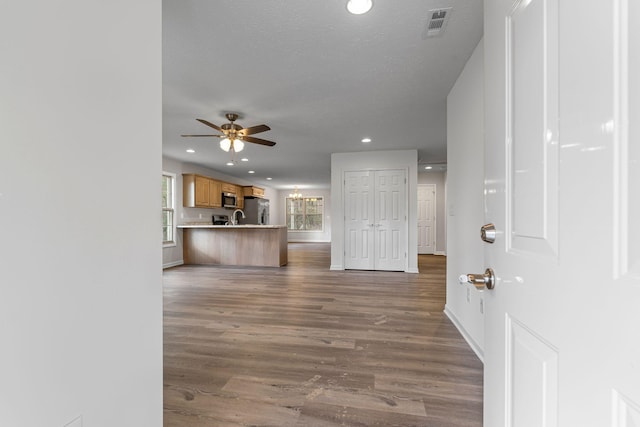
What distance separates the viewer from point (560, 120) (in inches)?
20.1

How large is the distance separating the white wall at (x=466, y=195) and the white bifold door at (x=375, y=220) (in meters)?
2.39

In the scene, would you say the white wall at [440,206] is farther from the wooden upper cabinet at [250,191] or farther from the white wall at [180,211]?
the white wall at [180,211]

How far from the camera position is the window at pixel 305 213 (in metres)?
12.0

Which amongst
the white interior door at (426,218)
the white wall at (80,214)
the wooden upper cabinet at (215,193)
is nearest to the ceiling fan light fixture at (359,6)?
the white wall at (80,214)

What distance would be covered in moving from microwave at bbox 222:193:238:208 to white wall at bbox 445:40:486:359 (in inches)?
242

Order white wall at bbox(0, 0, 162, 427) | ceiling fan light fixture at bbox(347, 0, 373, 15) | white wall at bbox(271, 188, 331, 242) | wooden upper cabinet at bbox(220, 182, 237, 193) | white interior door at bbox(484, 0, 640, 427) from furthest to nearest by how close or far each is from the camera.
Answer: white wall at bbox(271, 188, 331, 242)
wooden upper cabinet at bbox(220, 182, 237, 193)
ceiling fan light fixture at bbox(347, 0, 373, 15)
white wall at bbox(0, 0, 162, 427)
white interior door at bbox(484, 0, 640, 427)

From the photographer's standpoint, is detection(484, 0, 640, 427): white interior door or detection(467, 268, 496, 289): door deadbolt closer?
detection(484, 0, 640, 427): white interior door

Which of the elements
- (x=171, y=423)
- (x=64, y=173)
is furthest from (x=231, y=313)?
(x=64, y=173)

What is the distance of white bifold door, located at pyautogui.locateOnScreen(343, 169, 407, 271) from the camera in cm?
535

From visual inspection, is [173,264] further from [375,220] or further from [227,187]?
[375,220]

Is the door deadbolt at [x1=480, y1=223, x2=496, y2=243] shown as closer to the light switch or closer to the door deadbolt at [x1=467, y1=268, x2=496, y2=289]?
the door deadbolt at [x1=467, y1=268, x2=496, y2=289]

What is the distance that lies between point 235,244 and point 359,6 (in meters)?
5.34

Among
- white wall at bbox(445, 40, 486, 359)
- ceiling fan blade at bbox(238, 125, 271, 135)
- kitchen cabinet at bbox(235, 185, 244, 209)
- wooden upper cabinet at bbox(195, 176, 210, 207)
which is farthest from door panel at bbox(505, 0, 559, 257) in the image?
kitchen cabinet at bbox(235, 185, 244, 209)

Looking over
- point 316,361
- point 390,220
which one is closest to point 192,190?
point 390,220
